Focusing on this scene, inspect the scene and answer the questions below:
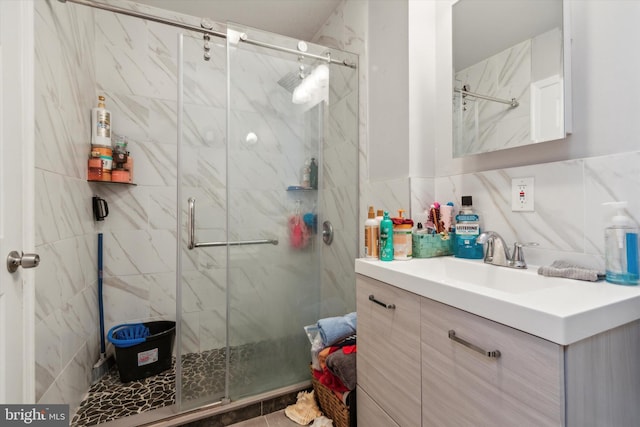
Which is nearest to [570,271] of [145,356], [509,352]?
[509,352]

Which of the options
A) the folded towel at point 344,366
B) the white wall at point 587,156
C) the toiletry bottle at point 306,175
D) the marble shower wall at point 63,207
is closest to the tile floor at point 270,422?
the folded towel at point 344,366

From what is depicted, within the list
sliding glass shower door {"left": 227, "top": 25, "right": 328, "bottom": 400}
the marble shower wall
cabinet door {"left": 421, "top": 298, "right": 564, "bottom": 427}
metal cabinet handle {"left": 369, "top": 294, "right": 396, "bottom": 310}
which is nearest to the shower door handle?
sliding glass shower door {"left": 227, "top": 25, "right": 328, "bottom": 400}

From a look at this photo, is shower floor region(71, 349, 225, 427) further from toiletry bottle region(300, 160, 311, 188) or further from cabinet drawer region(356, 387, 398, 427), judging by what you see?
toiletry bottle region(300, 160, 311, 188)

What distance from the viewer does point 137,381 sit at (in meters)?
1.72

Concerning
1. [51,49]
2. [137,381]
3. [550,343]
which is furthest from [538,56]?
[137,381]

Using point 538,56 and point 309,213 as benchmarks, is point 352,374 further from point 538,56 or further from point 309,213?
point 538,56

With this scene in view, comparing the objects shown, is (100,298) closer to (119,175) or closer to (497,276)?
(119,175)

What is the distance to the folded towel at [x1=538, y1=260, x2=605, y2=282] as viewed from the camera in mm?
764

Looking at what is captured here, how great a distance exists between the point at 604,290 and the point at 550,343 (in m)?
0.30

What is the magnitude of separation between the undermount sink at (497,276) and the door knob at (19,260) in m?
1.15

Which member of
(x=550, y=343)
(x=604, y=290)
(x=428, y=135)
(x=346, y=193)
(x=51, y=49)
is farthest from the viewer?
(x=346, y=193)

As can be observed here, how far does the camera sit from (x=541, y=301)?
59 cm

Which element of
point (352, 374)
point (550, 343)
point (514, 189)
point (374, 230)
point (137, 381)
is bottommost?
point (137, 381)

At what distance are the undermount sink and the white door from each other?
117 cm
